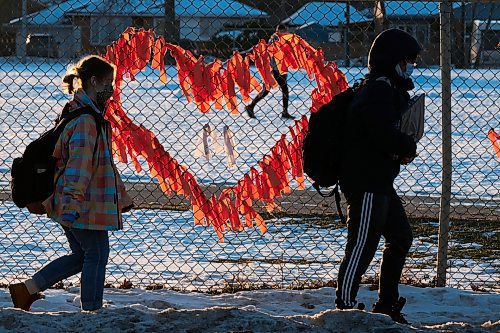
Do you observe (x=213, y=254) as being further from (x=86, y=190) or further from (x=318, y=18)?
(x=318, y=18)

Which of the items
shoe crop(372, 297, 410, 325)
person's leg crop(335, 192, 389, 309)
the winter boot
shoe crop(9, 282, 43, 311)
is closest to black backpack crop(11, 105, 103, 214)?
shoe crop(9, 282, 43, 311)

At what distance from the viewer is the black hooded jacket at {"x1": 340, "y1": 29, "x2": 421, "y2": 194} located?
4938 mm

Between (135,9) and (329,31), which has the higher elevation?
(329,31)

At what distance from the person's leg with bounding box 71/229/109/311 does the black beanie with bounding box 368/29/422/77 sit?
170 cm

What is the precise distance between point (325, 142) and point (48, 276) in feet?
5.35

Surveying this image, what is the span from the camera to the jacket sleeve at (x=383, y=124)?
4.92 metres

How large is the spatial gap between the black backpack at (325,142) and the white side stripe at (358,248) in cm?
24

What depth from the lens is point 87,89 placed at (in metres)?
4.96

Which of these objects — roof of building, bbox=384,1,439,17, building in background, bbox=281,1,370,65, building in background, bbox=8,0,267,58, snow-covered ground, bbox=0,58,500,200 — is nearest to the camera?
roof of building, bbox=384,1,439,17

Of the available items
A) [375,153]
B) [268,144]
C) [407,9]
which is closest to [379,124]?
[375,153]

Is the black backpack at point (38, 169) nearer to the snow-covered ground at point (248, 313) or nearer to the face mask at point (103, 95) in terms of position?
the face mask at point (103, 95)

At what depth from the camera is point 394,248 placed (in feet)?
17.4

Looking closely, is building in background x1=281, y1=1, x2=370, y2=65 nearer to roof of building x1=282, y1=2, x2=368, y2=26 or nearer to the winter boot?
roof of building x1=282, y1=2, x2=368, y2=26

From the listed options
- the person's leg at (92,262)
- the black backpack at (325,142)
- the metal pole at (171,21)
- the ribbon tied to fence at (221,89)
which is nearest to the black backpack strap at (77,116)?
the person's leg at (92,262)
